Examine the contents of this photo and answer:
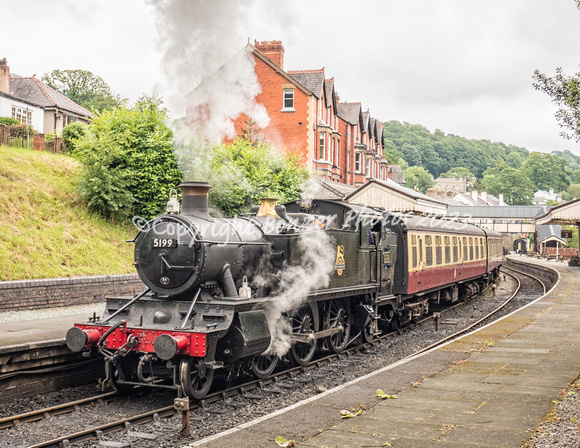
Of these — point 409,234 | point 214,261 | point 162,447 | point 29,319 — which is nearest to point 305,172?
point 409,234

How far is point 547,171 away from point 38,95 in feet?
499

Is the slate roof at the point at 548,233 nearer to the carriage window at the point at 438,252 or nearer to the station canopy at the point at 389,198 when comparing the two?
the station canopy at the point at 389,198

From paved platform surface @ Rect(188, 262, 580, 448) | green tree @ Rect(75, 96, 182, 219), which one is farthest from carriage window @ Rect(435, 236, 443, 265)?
green tree @ Rect(75, 96, 182, 219)

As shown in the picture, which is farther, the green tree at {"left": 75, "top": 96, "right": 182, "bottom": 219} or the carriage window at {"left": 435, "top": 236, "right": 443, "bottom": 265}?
the green tree at {"left": 75, "top": 96, "right": 182, "bottom": 219}

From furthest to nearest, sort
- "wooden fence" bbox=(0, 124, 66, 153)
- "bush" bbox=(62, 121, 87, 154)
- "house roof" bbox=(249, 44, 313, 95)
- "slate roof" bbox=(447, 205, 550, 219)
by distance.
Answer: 1. "slate roof" bbox=(447, 205, 550, 219)
2. "house roof" bbox=(249, 44, 313, 95)
3. "bush" bbox=(62, 121, 87, 154)
4. "wooden fence" bbox=(0, 124, 66, 153)

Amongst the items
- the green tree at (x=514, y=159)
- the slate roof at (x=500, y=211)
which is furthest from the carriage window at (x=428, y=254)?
the green tree at (x=514, y=159)

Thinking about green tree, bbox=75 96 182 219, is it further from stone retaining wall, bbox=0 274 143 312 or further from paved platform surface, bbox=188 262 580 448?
paved platform surface, bbox=188 262 580 448

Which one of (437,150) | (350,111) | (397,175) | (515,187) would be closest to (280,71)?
(350,111)

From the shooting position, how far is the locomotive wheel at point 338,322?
11041 millimetres

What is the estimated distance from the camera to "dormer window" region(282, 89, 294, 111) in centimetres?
3177

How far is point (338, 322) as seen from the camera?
11289 mm

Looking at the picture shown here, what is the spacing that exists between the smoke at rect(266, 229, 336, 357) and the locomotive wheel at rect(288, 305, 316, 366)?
12.3 inches

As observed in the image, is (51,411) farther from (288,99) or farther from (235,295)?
(288,99)

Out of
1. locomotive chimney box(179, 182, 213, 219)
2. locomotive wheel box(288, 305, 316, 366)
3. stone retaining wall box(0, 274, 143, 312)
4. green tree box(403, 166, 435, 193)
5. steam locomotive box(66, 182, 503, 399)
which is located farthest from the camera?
green tree box(403, 166, 435, 193)
